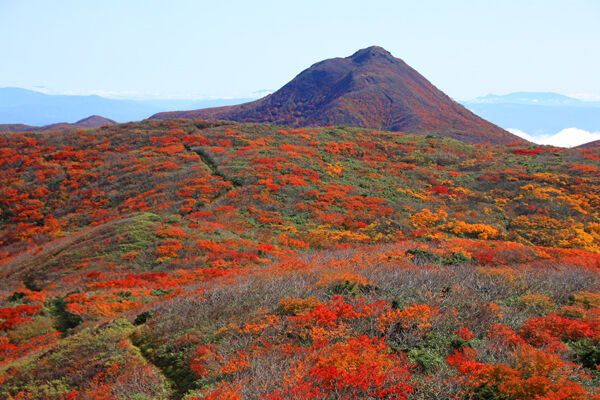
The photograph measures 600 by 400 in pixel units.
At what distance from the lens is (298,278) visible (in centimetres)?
1186

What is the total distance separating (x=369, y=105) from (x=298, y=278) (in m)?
149

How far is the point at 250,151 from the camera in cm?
4616

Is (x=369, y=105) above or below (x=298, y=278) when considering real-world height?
above

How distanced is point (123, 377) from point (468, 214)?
2933 cm

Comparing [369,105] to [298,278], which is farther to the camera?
[369,105]

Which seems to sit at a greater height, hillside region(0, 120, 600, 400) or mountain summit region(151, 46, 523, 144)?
mountain summit region(151, 46, 523, 144)

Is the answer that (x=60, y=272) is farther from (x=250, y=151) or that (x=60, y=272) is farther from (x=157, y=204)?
(x=250, y=151)

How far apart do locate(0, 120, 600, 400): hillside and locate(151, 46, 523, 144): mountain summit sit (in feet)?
293

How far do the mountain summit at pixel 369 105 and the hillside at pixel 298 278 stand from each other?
89271 millimetres

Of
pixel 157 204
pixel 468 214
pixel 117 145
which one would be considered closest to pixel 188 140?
pixel 117 145

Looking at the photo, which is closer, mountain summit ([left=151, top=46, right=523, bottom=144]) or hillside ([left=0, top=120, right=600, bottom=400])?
hillside ([left=0, top=120, right=600, bottom=400])

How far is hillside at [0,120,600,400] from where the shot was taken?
20.9 ft

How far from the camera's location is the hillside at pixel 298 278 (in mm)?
6385

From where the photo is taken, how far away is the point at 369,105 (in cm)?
14912
